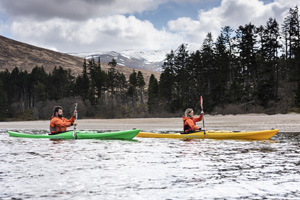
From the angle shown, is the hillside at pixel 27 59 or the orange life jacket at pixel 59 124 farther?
the hillside at pixel 27 59

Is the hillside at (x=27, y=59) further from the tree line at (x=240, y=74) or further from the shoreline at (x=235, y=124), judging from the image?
the shoreline at (x=235, y=124)

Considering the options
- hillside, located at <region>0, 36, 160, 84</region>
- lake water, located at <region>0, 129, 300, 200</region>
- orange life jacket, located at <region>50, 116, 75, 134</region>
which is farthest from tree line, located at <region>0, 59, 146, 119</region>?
hillside, located at <region>0, 36, 160, 84</region>

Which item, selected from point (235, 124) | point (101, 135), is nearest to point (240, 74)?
point (235, 124)

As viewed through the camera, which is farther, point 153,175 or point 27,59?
point 27,59

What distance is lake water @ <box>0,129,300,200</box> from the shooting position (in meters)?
5.00

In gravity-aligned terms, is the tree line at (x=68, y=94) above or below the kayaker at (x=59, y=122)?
above

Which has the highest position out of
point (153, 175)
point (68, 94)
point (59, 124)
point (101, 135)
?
point (68, 94)

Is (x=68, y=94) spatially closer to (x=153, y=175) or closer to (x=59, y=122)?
(x=59, y=122)

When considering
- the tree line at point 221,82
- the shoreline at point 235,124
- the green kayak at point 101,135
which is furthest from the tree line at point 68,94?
the green kayak at point 101,135

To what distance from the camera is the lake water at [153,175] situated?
5004 millimetres

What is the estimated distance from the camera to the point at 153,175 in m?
6.46

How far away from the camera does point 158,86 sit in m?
60.3

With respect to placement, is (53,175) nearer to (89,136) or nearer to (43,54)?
(89,136)

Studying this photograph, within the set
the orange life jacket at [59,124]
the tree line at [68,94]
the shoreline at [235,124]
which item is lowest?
the shoreline at [235,124]
